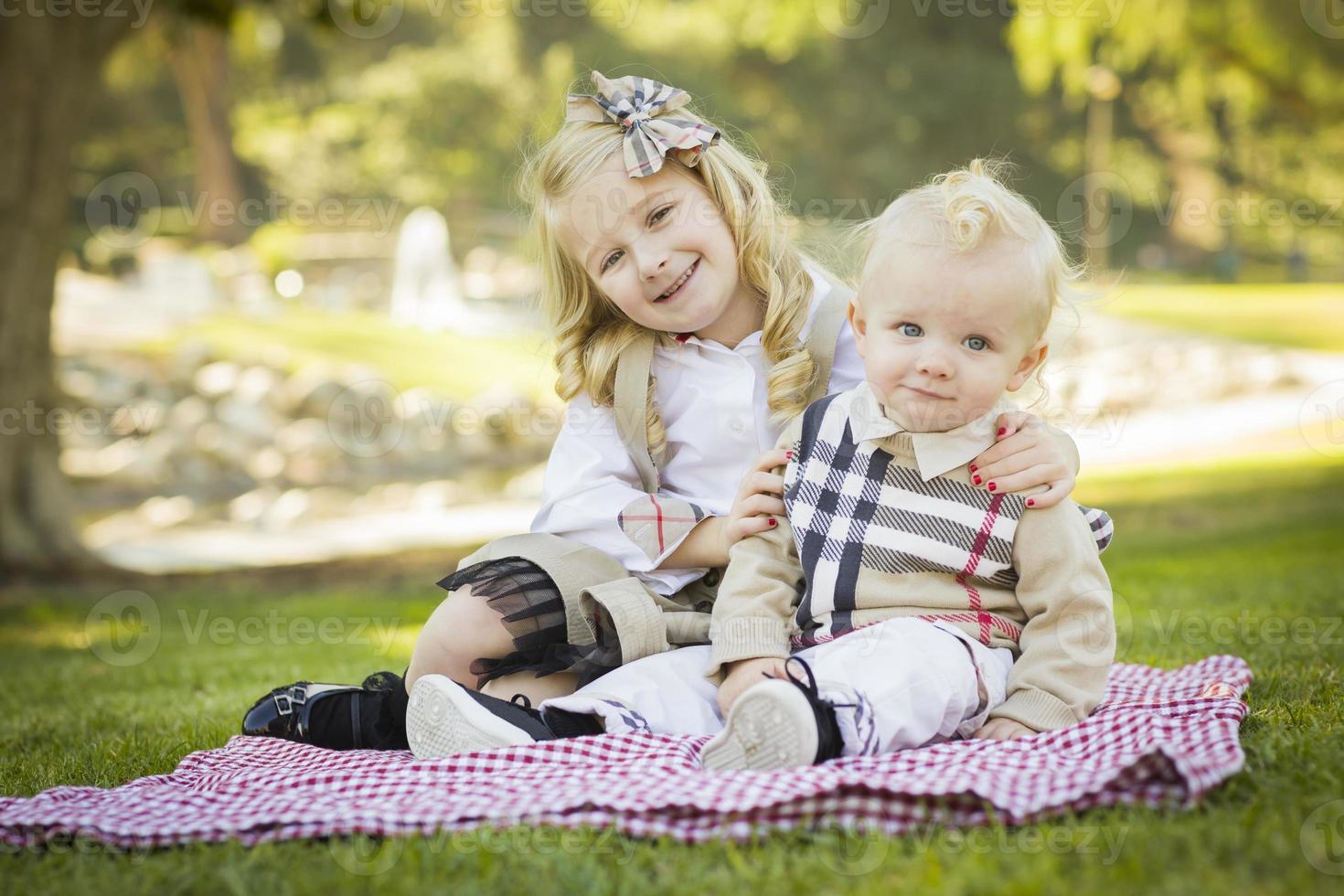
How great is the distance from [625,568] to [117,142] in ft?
71.8

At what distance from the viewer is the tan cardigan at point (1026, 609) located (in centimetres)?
188

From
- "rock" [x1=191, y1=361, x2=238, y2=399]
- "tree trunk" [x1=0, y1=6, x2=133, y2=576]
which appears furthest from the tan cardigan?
"rock" [x1=191, y1=361, x2=238, y2=399]

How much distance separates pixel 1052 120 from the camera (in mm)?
23562

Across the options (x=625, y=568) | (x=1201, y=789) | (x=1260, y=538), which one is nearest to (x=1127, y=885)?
(x=1201, y=789)

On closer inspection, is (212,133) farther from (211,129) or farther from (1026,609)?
(1026,609)

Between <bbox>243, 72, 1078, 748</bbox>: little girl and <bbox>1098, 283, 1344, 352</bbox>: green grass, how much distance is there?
45.4ft

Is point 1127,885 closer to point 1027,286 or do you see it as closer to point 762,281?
point 1027,286

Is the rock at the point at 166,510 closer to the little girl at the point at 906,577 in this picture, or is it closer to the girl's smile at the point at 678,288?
the girl's smile at the point at 678,288

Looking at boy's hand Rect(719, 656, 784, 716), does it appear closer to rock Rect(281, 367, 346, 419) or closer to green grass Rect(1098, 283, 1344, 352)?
rock Rect(281, 367, 346, 419)

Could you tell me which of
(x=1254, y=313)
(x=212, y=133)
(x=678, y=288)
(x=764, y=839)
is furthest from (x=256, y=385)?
(x=1254, y=313)

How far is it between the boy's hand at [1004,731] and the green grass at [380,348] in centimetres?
1130

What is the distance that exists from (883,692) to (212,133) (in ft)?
70.6

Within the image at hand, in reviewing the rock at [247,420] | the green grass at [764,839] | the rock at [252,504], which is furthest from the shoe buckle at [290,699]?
the rock at [247,420]

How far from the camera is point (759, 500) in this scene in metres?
2.08
